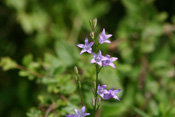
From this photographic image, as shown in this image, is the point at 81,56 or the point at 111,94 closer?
the point at 111,94

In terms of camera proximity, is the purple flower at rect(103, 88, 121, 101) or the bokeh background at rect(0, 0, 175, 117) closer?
the purple flower at rect(103, 88, 121, 101)

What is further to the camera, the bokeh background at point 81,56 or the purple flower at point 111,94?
the bokeh background at point 81,56

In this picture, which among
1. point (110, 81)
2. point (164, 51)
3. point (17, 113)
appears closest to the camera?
point (110, 81)

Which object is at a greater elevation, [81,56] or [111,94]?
[81,56]

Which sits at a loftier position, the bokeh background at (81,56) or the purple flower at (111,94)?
the bokeh background at (81,56)

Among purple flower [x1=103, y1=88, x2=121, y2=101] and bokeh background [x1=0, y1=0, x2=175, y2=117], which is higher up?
bokeh background [x1=0, y1=0, x2=175, y2=117]

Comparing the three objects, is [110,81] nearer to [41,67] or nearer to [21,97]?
[41,67]

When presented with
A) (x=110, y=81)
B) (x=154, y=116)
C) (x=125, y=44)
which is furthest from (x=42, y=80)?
(x=125, y=44)

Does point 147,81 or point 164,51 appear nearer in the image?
point 147,81
